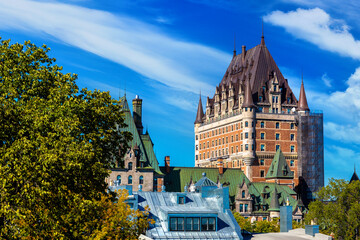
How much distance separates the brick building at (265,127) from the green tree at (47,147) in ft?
381

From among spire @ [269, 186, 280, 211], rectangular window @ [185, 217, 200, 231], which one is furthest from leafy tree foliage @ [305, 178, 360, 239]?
rectangular window @ [185, 217, 200, 231]

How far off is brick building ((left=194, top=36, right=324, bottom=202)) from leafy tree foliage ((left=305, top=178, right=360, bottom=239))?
37.0 meters

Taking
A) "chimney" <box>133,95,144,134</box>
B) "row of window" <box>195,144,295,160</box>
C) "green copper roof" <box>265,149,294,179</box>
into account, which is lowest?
"green copper roof" <box>265,149,294,179</box>

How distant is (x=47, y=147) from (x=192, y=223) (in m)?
34.3

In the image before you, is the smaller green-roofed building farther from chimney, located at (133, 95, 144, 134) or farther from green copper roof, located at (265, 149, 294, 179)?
green copper roof, located at (265, 149, 294, 179)

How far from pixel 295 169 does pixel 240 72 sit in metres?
29.5

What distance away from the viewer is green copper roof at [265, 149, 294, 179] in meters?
155

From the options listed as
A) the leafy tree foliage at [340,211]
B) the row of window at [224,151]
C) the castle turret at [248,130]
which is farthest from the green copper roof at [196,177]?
the leafy tree foliage at [340,211]

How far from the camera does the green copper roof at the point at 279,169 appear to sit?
154625 mm

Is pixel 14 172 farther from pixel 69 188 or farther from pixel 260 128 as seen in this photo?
pixel 260 128

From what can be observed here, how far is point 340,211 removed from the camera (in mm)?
111500

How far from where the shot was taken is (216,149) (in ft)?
583

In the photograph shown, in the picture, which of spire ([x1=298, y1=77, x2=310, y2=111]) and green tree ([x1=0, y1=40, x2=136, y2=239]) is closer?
green tree ([x1=0, y1=40, x2=136, y2=239])

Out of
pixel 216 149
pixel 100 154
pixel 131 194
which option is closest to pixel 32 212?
pixel 100 154
